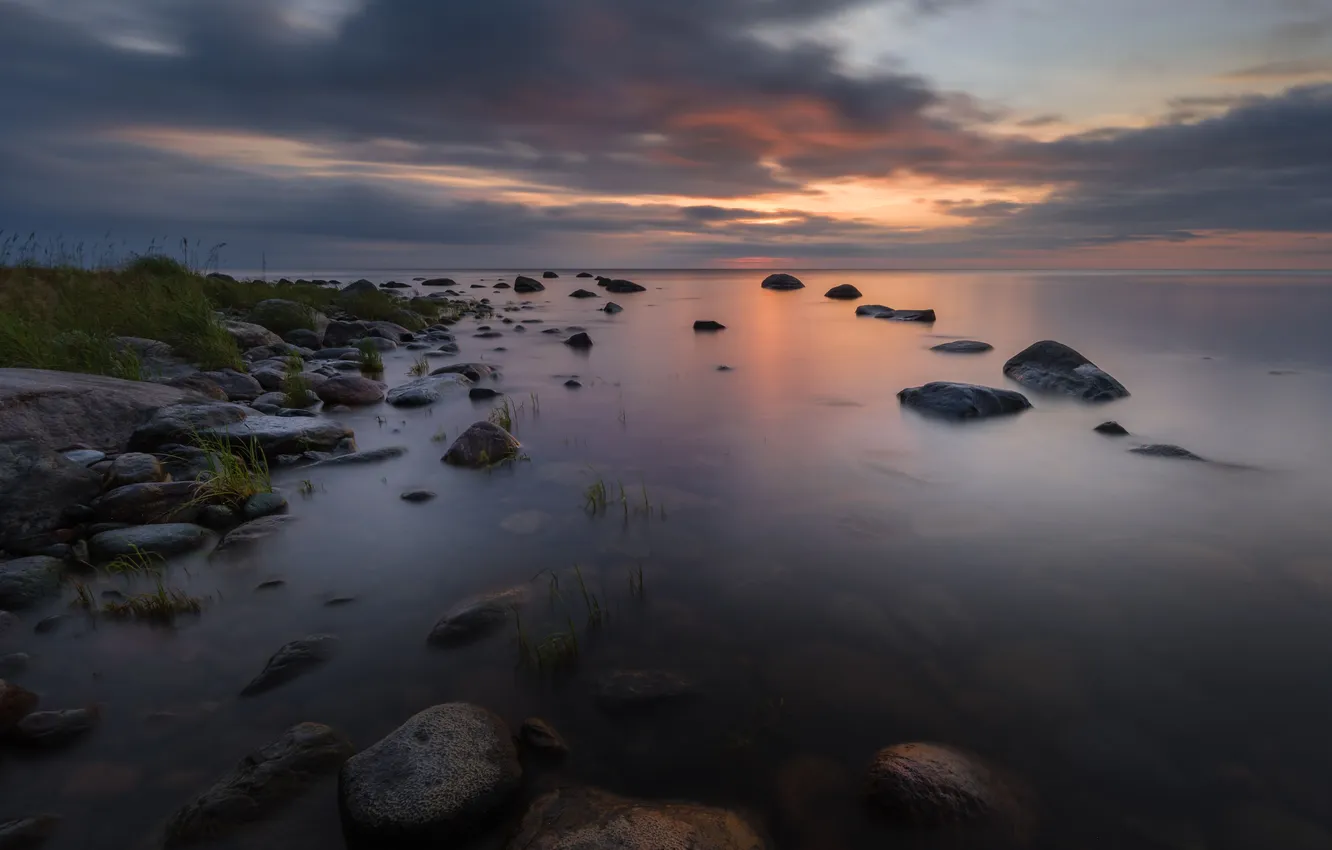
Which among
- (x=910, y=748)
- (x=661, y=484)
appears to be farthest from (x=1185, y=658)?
(x=661, y=484)

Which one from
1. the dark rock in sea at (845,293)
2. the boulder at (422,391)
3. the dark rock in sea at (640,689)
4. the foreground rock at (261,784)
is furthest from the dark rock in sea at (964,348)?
the dark rock in sea at (845,293)

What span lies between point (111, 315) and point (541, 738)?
17.7 meters

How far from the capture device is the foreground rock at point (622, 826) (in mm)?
3023

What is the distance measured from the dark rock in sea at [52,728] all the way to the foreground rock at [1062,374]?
16352 millimetres

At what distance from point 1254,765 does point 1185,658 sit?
3.73 feet

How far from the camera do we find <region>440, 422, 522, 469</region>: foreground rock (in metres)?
9.20

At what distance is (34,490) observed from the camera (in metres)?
6.27

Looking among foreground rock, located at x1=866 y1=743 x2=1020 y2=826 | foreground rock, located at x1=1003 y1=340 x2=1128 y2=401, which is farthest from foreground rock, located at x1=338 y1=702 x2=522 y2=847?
foreground rock, located at x1=1003 y1=340 x2=1128 y2=401

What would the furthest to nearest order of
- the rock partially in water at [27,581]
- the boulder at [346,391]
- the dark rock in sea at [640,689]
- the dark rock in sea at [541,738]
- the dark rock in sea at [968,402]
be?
the boulder at [346,391]
the dark rock in sea at [968,402]
the rock partially in water at [27,581]
the dark rock in sea at [640,689]
the dark rock in sea at [541,738]

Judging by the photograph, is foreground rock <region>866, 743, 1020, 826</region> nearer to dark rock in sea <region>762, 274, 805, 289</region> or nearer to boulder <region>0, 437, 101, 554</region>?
boulder <region>0, 437, 101, 554</region>

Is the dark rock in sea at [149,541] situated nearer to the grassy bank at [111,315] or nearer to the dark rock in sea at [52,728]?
the dark rock in sea at [52,728]

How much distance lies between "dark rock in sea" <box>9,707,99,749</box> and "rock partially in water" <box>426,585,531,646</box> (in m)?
2.09

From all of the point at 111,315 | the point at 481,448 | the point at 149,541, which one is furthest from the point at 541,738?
the point at 111,315

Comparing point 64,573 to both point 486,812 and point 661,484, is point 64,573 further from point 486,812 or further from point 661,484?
point 661,484
